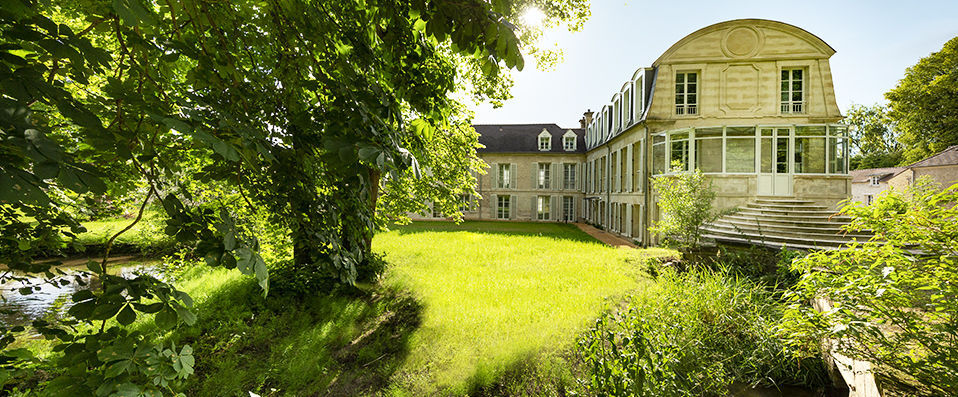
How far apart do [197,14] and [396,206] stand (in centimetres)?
648

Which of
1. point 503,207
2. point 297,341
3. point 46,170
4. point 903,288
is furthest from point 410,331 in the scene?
point 503,207

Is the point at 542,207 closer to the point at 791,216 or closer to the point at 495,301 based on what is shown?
the point at 791,216

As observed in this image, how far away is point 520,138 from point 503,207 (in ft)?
19.3

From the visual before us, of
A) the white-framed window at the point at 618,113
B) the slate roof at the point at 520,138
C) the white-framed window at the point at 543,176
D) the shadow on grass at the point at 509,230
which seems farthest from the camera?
the slate roof at the point at 520,138

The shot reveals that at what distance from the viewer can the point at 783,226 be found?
964cm

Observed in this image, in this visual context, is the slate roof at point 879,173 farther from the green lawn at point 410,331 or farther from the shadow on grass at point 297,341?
the shadow on grass at point 297,341

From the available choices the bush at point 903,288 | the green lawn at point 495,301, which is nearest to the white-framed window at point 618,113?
the green lawn at point 495,301

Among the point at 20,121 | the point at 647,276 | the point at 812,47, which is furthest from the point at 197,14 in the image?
the point at 812,47

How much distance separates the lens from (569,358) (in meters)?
4.23

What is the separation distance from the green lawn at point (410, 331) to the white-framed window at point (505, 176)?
1852 centimetres

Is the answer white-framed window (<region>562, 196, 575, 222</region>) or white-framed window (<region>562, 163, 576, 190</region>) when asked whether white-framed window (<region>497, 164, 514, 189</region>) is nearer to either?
white-framed window (<region>562, 163, 576, 190</region>)

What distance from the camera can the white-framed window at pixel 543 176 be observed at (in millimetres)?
26984

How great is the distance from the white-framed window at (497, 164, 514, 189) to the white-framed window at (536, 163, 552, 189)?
7.00 ft

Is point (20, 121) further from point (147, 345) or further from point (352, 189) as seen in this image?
point (352, 189)
